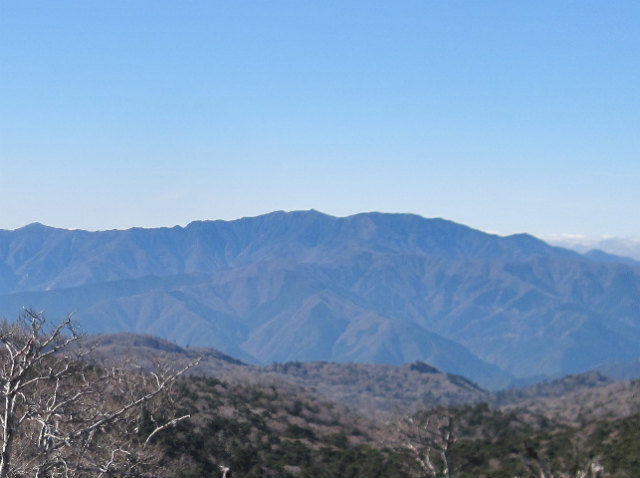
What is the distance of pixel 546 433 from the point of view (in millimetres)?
74812

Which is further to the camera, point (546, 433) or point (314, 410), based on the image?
point (314, 410)

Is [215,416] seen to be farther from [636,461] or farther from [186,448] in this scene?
[636,461]

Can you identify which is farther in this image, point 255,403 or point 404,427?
point 255,403

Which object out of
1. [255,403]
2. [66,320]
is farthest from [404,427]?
[66,320]

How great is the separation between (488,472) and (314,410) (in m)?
48.7

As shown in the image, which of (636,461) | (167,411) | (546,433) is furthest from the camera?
(546,433)

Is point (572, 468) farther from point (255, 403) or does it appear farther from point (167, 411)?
point (255, 403)

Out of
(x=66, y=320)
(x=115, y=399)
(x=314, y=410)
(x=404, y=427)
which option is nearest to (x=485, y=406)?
(x=314, y=410)

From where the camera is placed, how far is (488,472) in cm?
5909

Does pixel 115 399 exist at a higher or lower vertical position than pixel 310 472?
higher

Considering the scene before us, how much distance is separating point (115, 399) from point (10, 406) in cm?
3692

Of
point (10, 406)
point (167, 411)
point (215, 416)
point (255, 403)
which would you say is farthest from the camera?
point (255, 403)

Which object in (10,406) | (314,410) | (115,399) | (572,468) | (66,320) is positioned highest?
(66,320)

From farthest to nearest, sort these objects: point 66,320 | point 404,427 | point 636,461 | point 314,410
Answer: point 314,410
point 404,427
point 636,461
point 66,320
